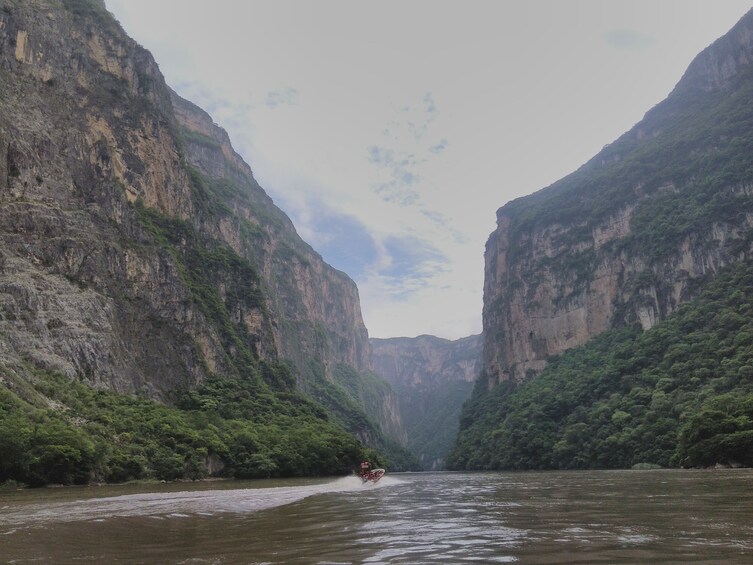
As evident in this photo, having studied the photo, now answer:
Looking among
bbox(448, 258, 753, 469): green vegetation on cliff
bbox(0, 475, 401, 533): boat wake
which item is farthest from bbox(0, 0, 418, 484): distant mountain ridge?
bbox(448, 258, 753, 469): green vegetation on cliff

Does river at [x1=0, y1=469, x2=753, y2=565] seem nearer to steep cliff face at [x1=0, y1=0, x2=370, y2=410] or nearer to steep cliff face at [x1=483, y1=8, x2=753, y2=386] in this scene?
steep cliff face at [x1=0, y1=0, x2=370, y2=410]

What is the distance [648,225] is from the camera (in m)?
140

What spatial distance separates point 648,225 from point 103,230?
119415 millimetres

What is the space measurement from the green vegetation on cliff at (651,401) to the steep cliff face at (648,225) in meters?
11.4

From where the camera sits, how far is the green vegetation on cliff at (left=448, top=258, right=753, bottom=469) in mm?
56250

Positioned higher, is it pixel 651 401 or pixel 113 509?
pixel 651 401

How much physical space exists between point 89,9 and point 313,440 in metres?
91.3

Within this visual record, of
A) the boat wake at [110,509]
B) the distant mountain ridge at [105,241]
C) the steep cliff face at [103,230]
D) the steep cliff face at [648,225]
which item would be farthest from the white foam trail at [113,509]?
the steep cliff face at [648,225]

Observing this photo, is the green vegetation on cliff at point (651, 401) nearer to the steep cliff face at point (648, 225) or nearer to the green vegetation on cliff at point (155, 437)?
the steep cliff face at point (648, 225)

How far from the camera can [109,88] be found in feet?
340

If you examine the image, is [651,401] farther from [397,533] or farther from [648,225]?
[397,533]

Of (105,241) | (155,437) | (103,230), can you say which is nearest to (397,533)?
(155,437)

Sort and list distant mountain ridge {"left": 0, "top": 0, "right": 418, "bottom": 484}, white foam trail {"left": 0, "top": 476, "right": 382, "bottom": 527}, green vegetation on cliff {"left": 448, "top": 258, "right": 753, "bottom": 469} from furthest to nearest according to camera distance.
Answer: distant mountain ridge {"left": 0, "top": 0, "right": 418, "bottom": 484}
green vegetation on cliff {"left": 448, "top": 258, "right": 753, "bottom": 469}
white foam trail {"left": 0, "top": 476, "right": 382, "bottom": 527}

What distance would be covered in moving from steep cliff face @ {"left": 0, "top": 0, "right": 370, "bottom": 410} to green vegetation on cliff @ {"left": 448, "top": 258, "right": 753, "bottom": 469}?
5561cm
